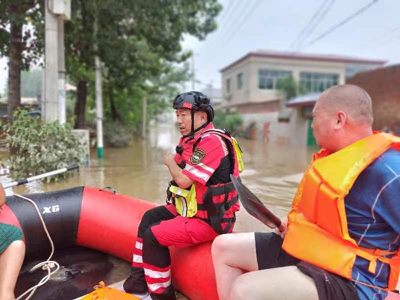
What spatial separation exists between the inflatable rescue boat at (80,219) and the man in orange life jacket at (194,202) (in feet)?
1.93

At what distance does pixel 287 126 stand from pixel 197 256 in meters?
17.6

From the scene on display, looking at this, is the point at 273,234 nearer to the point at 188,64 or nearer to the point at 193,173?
the point at 193,173

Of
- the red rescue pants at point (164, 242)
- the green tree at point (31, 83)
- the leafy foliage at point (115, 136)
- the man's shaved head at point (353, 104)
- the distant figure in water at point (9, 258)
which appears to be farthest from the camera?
the leafy foliage at point (115, 136)

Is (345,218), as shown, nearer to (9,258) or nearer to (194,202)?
(194,202)

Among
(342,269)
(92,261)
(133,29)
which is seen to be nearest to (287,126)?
(133,29)

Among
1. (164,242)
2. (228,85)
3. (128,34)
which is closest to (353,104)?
(164,242)

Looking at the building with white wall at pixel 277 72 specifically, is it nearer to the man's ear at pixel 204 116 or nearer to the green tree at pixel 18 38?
the green tree at pixel 18 38

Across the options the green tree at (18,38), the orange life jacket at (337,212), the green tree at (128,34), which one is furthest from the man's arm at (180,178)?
the green tree at (128,34)

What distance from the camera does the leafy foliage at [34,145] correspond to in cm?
541

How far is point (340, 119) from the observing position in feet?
5.06

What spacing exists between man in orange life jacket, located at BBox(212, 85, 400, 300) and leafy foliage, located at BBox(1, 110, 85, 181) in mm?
4850

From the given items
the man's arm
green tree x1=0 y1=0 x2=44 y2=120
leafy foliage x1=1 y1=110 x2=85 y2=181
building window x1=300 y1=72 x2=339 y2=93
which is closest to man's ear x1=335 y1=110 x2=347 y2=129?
the man's arm

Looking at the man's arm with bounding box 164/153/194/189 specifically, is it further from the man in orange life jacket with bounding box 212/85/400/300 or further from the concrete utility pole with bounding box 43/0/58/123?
the concrete utility pole with bounding box 43/0/58/123

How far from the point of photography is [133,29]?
10562 mm
